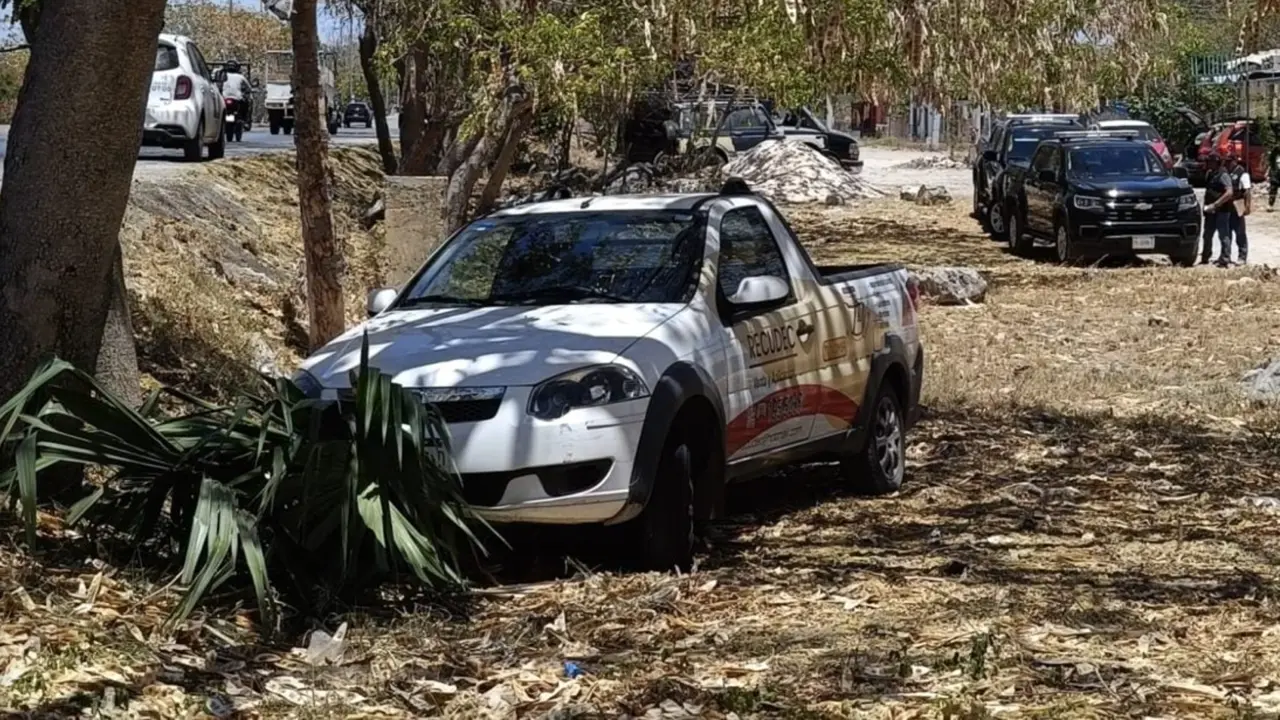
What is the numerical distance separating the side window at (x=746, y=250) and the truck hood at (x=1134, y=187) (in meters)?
16.0

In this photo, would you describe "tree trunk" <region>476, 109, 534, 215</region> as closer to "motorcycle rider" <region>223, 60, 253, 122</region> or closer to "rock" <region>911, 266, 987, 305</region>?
"rock" <region>911, 266, 987, 305</region>

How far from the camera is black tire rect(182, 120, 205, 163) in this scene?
23.5 metres

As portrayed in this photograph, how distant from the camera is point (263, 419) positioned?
6.81 metres

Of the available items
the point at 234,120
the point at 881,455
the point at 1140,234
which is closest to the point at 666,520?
the point at 881,455

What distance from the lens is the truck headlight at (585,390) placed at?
7301 millimetres

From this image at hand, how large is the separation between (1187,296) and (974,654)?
15031 millimetres

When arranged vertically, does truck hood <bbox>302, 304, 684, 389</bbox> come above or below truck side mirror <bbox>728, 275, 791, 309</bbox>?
below

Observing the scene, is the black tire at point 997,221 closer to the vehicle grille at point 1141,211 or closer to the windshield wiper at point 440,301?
the vehicle grille at point 1141,211

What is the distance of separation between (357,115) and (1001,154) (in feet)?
166

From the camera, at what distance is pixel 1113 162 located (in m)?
25.7

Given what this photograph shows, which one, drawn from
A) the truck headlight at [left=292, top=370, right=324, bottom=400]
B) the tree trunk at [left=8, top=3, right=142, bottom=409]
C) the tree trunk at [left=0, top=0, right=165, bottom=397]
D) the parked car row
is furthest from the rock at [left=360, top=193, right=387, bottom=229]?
the tree trunk at [left=0, top=0, right=165, bottom=397]

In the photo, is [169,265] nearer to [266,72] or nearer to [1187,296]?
[1187,296]

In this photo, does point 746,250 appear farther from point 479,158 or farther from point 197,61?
point 197,61

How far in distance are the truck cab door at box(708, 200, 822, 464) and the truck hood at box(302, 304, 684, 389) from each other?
16.4 inches
